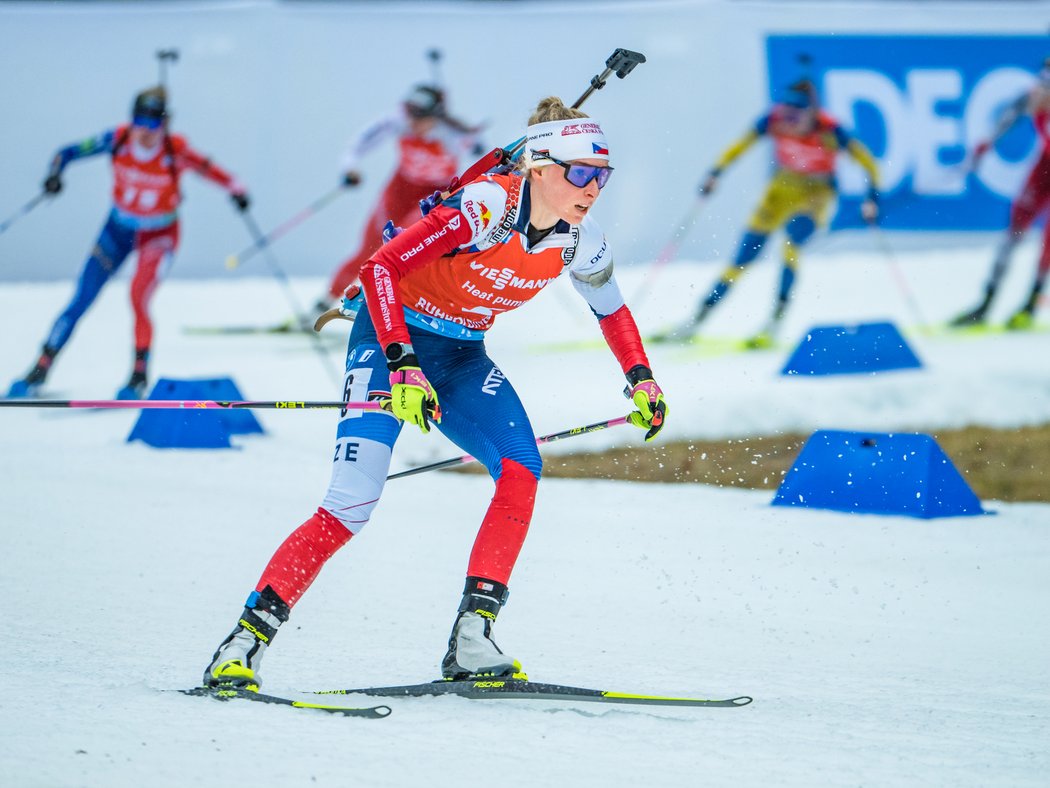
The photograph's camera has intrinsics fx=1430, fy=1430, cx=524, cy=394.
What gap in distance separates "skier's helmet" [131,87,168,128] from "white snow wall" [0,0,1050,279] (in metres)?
0.61

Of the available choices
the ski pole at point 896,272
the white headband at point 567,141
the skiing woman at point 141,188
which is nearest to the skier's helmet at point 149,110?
the skiing woman at point 141,188

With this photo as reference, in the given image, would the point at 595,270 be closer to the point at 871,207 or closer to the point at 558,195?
the point at 558,195

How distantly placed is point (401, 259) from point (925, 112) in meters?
9.18

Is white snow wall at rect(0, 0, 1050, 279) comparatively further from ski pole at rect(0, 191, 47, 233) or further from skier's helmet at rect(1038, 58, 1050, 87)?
skier's helmet at rect(1038, 58, 1050, 87)

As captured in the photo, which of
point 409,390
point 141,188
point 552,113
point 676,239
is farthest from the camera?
point 676,239

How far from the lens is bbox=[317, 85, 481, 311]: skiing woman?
11055 mm

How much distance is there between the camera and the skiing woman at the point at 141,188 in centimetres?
975

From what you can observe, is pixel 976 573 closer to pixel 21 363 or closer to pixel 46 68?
pixel 21 363

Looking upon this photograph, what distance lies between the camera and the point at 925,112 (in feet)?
39.0

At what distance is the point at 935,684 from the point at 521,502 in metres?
1.33

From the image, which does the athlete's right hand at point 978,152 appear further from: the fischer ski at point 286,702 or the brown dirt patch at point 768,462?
the fischer ski at point 286,702

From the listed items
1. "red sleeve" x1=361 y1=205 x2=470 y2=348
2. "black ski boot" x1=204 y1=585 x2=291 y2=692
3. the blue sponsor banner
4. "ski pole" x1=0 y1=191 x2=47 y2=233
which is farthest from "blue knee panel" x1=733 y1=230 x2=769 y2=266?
"black ski boot" x1=204 y1=585 x2=291 y2=692

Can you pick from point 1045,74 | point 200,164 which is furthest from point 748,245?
point 200,164

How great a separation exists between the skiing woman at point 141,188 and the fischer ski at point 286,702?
6.52 m
